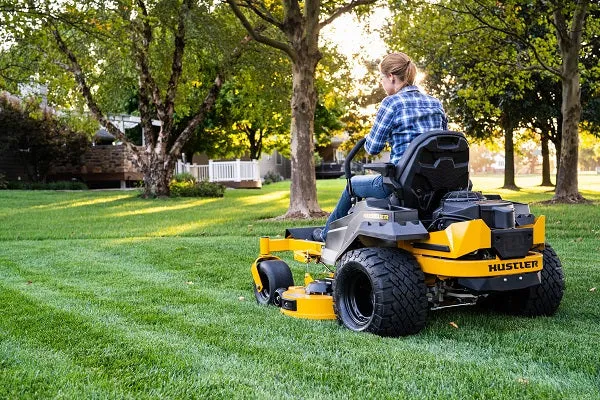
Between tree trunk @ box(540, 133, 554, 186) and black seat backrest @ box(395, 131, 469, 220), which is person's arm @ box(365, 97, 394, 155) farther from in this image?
tree trunk @ box(540, 133, 554, 186)

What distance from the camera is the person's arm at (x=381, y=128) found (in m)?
5.05

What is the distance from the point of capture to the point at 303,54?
14.8 m

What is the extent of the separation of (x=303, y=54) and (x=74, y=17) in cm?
473

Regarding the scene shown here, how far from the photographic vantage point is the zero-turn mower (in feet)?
15.0

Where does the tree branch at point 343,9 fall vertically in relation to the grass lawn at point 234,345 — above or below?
above

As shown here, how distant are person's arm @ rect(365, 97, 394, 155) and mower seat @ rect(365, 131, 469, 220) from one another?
24cm

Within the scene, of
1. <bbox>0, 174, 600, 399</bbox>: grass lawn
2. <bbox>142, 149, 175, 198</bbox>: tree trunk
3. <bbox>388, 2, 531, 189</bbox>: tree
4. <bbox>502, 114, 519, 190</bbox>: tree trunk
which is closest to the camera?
<bbox>0, 174, 600, 399</bbox>: grass lawn

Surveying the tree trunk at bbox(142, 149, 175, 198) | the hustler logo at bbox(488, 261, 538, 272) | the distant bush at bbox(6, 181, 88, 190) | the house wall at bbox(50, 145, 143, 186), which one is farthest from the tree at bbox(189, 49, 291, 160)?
the hustler logo at bbox(488, 261, 538, 272)

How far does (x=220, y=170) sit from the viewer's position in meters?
Answer: 36.6

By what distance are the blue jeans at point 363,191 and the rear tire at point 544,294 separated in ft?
4.15

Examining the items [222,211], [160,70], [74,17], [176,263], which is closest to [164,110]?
[160,70]

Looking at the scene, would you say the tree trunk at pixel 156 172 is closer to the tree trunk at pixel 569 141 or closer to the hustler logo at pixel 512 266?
the tree trunk at pixel 569 141

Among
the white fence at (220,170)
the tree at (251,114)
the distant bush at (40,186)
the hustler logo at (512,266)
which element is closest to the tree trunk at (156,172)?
the tree at (251,114)

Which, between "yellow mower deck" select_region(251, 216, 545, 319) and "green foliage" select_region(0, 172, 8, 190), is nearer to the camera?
"yellow mower deck" select_region(251, 216, 545, 319)
